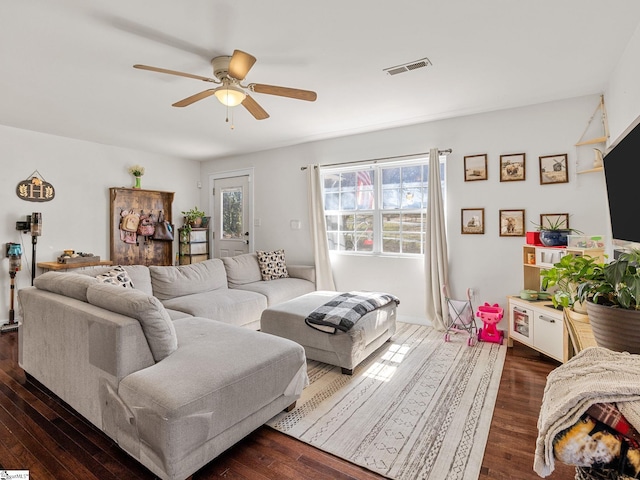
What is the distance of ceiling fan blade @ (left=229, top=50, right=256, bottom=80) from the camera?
1995 millimetres

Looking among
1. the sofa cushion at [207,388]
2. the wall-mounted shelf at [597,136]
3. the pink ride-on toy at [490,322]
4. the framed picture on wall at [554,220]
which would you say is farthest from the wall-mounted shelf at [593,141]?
the sofa cushion at [207,388]

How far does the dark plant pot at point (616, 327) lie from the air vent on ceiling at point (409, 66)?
198 cm

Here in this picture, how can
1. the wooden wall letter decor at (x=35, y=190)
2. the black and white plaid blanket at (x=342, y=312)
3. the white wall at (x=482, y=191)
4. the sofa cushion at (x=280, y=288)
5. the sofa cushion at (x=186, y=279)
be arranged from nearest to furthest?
1. the black and white plaid blanket at (x=342, y=312)
2. the white wall at (x=482, y=191)
3. the sofa cushion at (x=186, y=279)
4. the sofa cushion at (x=280, y=288)
5. the wooden wall letter decor at (x=35, y=190)

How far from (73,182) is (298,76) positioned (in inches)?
146

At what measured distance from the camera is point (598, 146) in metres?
3.04

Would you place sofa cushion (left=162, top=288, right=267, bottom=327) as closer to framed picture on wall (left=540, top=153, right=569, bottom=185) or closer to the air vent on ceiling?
the air vent on ceiling

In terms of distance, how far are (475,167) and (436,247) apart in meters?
0.97

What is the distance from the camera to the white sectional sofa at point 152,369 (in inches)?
57.8

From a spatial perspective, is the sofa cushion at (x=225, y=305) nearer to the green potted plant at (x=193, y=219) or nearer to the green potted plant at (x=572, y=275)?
the green potted plant at (x=193, y=219)

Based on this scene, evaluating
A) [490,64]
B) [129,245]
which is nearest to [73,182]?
[129,245]

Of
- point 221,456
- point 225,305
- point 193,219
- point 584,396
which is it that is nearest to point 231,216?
point 193,219

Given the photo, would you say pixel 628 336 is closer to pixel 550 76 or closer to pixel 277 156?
pixel 550 76

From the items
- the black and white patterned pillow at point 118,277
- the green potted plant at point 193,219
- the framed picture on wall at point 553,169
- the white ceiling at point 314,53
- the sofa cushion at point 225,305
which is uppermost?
the white ceiling at point 314,53

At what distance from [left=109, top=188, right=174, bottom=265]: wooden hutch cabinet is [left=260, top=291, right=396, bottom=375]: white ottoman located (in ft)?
10.6
